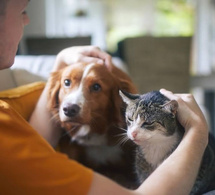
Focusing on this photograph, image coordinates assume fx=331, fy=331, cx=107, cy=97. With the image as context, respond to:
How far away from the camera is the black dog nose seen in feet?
3.12

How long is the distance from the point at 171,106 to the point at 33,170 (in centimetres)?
37

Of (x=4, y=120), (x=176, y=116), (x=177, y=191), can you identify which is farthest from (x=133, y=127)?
(x=4, y=120)

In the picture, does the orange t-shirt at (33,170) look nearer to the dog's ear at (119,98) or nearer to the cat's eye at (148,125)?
the cat's eye at (148,125)

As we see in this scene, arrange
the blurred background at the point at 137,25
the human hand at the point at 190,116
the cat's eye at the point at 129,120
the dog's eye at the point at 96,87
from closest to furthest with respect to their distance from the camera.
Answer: the human hand at the point at 190,116 → the cat's eye at the point at 129,120 → the dog's eye at the point at 96,87 → the blurred background at the point at 137,25

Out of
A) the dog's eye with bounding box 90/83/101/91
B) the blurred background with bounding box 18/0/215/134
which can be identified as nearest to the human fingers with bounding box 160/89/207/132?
the dog's eye with bounding box 90/83/101/91

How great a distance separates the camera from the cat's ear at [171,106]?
0.81 metres

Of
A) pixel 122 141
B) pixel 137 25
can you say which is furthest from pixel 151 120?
pixel 137 25

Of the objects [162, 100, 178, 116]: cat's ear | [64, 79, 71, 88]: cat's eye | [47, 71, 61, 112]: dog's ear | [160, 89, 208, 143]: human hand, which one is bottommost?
[47, 71, 61, 112]: dog's ear

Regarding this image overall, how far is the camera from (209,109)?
10.6 feet

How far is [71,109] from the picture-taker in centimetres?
95

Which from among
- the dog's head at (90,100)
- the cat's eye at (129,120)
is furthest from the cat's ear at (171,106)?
the dog's head at (90,100)

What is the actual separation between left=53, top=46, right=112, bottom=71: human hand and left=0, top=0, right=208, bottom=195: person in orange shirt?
11.0 inches

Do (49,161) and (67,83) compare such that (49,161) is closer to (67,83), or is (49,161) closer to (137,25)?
(67,83)

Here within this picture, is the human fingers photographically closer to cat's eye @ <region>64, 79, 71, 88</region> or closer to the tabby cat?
the tabby cat
